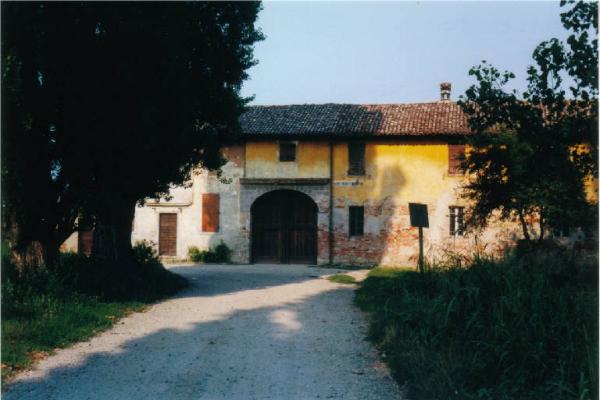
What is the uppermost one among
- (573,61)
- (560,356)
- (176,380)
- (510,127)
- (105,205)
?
(573,61)

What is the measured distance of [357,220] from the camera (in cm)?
2106

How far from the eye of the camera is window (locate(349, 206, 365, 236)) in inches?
826

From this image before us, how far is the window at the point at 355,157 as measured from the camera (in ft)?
69.1

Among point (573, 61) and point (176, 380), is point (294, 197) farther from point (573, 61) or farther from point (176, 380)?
point (176, 380)

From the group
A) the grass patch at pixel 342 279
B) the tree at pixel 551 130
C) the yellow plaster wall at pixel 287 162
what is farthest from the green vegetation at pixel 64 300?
the yellow plaster wall at pixel 287 162

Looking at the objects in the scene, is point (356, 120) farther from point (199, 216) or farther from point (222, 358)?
point (222, 358)

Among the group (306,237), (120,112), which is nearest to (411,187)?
(306,237)

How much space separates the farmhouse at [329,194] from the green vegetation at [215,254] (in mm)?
260

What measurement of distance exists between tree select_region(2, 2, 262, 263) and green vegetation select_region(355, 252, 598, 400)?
5.66 meters

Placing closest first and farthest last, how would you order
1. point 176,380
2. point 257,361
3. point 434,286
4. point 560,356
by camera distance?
point 560,356 < point 176,380 < point 257,361 < point 434,286

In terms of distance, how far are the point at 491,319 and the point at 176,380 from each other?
3709 mm

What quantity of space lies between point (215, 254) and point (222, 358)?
15.3m

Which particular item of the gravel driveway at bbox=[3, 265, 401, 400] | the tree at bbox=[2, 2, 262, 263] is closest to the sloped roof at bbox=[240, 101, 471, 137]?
the tree at bbox=[2, 2, 262, 263]

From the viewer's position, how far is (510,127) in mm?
9750
